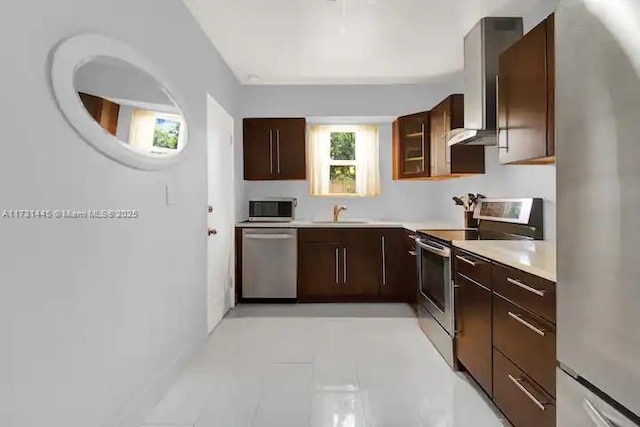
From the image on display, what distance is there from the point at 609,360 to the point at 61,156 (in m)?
1.79

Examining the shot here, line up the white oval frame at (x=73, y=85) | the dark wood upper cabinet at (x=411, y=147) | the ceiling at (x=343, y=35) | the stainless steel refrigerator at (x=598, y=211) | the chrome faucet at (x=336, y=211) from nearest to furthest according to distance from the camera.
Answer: the stainless steel refrigerator at (x=598, y=211)
the white oval frame at (x=73, y=85)
the ceiling at (x=343, y=35)
the dark wood upper cabinet at (x=411, y=147)
the chrome faucet at (x=336, y=211)

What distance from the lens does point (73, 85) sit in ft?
5.64

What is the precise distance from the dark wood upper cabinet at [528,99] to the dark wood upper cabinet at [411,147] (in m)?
1.95

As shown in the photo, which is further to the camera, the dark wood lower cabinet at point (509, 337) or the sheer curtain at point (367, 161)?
the sheer curtain at point (367, 161)

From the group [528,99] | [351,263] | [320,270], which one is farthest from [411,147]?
[528,99]

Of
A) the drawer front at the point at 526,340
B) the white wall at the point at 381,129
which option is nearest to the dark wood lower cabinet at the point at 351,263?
the white wall at the point at 381,129

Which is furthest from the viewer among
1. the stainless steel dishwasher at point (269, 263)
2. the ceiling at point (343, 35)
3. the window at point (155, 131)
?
the stainless steel dishwasher at point (269, 263)

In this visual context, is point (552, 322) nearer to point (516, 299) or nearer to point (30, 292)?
point (516, 299)

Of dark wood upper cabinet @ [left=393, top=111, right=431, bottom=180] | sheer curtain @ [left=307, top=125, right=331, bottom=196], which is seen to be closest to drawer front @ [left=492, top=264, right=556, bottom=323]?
dark wood upper cabinet @ [left=393, top=111, right=431, bottom=180]

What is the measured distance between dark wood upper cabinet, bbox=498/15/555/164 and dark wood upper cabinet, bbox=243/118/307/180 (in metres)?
2.72

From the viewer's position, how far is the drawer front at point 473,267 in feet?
8.15

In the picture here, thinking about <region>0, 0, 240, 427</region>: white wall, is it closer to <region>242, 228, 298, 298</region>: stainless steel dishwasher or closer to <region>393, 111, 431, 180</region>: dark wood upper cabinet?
<region>242, 228, 298, 298</region>: stainless steel dishwasher

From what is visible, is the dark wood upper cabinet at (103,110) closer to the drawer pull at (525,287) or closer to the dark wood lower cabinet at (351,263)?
the drawer pull at (525,287)

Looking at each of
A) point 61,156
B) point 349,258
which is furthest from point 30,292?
point 349,258
